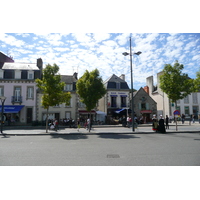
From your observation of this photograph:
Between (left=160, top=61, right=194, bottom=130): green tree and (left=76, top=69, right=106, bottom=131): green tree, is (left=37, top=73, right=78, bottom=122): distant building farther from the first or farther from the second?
(left=160, top=61, right=194, bottom=130): green tree

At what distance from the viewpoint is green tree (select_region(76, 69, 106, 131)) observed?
17531mm

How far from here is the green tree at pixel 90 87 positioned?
17531mm

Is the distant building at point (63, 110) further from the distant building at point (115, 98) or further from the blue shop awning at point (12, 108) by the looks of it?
the distant building at point (115, 98)

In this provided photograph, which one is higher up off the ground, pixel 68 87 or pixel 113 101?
pixel 68 87

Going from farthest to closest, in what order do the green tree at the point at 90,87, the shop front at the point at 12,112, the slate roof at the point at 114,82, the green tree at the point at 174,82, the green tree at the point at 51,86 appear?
the slate roof at the point at 114,82
the shop front at the point at 12,112
the green tree at the point at 174,82
the green tree at the point at 90,87
the green tree at the point at 51,86

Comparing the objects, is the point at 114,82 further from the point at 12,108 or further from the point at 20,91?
the point at 12,108

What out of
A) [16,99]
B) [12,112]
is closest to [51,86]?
[12,112]

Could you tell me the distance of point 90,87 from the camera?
17.5 meters

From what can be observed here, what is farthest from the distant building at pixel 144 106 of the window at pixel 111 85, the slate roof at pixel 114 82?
the window at pixel 111 85

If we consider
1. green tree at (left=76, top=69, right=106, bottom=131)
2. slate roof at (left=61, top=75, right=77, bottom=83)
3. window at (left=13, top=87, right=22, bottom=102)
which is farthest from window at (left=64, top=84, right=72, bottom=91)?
green tree at (left=76, top=69, right=106, bottom=131)

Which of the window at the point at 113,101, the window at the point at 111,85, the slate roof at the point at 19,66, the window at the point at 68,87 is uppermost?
the slate roof at the point at 19,66

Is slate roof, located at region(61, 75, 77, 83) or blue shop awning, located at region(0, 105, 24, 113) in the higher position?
slate roof, located at region(61, 75, 77, 83)

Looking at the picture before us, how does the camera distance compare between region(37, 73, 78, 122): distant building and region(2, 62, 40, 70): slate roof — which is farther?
region(2, 62, 40, 70): slate roof

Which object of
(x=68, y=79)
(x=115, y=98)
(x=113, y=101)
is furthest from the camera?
(x=115, y=98)
